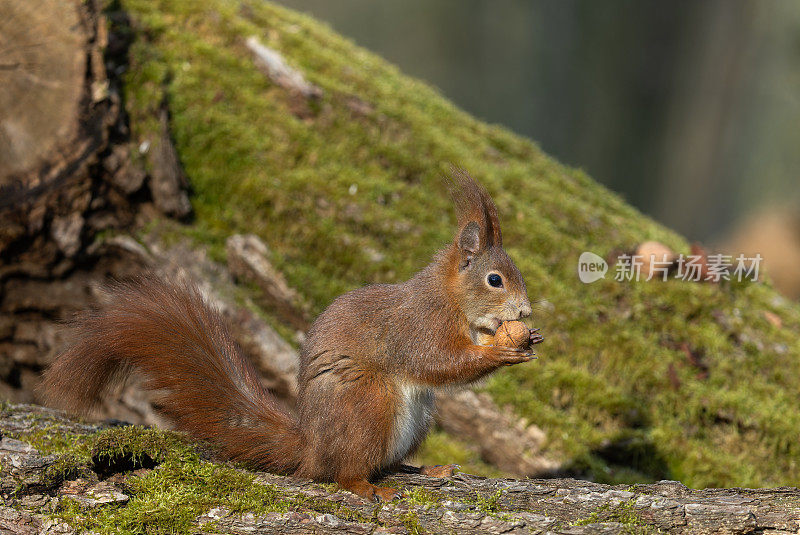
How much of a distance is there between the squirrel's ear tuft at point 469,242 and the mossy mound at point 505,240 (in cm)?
71

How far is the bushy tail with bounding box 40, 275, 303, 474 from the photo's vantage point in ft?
7.07

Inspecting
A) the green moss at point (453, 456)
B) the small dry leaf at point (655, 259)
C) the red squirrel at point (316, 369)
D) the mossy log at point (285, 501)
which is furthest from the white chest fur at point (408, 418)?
the small dry leaf at point (655, 259)

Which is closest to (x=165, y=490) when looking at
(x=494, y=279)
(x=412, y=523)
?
(x=412, y=523)

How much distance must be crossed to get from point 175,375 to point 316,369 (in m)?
0.47

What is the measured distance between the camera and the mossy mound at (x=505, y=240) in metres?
3.43

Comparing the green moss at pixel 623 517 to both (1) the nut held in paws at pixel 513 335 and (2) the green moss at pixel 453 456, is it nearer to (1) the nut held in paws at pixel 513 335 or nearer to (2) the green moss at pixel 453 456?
(1) the nut held in paws at pixel 513 335

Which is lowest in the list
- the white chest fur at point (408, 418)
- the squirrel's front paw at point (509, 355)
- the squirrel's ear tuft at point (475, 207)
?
the white chest fur at point (408, 418)

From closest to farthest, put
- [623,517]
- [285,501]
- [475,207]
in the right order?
[623,517]
[285,501]
[475,207]

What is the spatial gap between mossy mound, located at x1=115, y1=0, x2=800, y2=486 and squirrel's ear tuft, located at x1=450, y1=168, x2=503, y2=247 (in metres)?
0.71

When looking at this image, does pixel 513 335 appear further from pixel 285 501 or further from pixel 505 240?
pixel 505 240

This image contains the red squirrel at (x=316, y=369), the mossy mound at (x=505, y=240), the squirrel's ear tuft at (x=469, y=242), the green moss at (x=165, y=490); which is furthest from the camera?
the mossy mound at (x=505, y=240)

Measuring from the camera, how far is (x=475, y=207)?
234cm

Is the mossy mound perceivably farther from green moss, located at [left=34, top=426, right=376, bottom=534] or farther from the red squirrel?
green moss, located at [left=34, top=426, right=376, bottom=534]

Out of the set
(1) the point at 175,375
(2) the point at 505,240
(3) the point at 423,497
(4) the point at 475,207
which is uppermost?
(2) the point at 505,240
